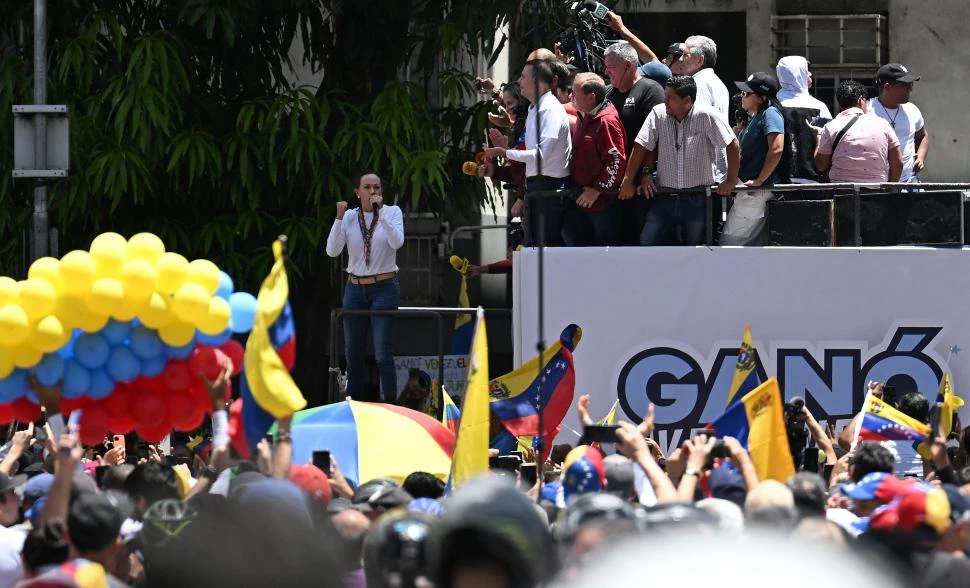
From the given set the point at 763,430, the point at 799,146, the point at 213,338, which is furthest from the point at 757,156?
the point at 213,338

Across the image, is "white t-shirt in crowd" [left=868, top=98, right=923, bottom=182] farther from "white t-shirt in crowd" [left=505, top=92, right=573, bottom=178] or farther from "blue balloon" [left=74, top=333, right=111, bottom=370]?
"blue balloon" [left=74, top=333, right=111, bottom=370]

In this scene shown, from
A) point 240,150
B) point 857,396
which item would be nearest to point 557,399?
point 857,396

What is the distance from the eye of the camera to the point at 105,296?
8297 mm

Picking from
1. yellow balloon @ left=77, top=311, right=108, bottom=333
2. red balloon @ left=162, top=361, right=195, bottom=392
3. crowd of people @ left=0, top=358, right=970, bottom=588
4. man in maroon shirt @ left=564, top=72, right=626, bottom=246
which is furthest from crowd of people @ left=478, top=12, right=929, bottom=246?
yellow balloon @ left=77, top=311, right=108, bottom=333

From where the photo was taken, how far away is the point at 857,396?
41.2 feet

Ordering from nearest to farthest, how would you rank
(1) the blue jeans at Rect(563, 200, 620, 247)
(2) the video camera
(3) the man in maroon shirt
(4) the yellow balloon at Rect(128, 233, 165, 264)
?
(4) the yellow balloon at Rect(128, 233, 165, 264) < (2) the video camera < (3) the man in maroon shirt < (1) the blue jeans at Rect(563, 200, 620, 247)

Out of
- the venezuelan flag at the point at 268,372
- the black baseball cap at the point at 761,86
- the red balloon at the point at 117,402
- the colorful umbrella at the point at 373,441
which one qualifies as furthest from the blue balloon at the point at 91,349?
the black baseball cap at the point at 761,86

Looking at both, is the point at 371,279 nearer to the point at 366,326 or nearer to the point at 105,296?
the point at 366,326

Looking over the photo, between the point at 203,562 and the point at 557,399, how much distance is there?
19.6 feet

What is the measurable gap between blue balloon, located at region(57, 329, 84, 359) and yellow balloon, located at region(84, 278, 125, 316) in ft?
0.69

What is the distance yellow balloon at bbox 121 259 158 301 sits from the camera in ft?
27.4

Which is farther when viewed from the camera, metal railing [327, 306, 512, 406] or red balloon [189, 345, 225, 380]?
metal railing [327, 306, 512, 406]

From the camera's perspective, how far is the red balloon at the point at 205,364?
861 cm

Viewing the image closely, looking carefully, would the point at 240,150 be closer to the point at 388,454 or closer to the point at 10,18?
the point at 10,18
